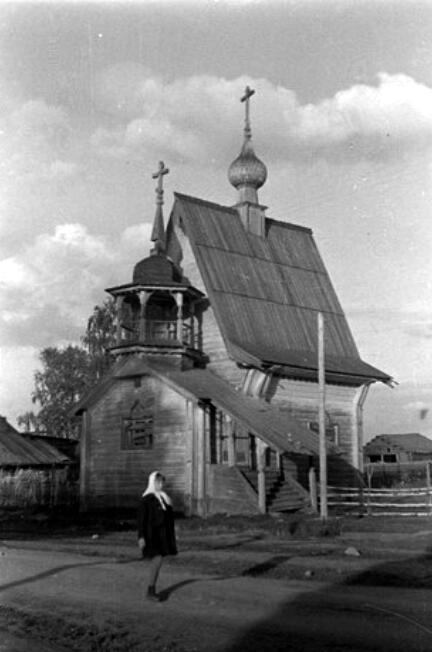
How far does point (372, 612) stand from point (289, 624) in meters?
1.16

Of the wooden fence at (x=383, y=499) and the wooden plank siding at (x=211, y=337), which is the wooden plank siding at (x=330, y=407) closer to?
the wooden fence at (x=383, y=499)

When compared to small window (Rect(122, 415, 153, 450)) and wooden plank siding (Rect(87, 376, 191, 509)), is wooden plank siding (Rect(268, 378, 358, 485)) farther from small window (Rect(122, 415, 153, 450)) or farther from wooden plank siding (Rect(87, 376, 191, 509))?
small window (Rect(122, 415, 153, 450))

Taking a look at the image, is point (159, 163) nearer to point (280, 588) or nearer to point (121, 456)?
point (121, 456)

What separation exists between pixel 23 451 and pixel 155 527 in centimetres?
2301

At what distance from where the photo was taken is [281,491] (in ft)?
82.1


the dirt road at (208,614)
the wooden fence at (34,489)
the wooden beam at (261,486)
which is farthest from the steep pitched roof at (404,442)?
the dirt road at (208,614)

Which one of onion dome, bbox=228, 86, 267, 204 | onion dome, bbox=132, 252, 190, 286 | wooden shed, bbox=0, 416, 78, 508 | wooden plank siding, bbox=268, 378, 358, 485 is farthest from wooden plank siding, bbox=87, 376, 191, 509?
onion dome, bbox=228, 86, 267, 204

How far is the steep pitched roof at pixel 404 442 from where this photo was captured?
70.1 metres

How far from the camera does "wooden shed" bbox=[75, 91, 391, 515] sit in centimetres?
2439

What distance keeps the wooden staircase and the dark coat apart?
13.7m

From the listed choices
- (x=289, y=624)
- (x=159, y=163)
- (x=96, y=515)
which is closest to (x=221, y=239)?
(x=159, y=163)

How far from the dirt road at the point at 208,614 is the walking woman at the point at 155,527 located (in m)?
0.51

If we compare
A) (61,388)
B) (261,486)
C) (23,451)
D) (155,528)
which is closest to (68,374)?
(61,388)

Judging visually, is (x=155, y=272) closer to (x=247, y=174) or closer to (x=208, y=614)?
(x=247, y=174)
